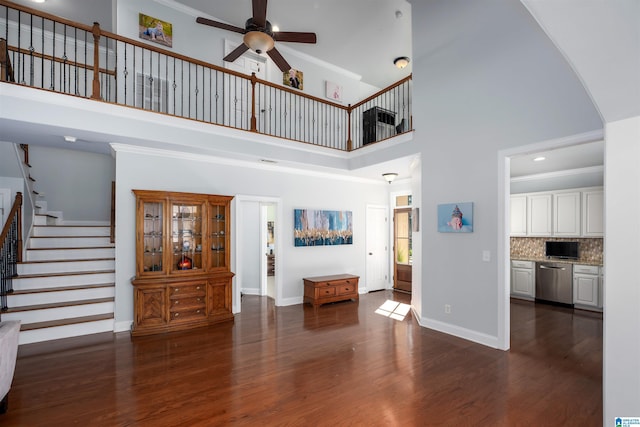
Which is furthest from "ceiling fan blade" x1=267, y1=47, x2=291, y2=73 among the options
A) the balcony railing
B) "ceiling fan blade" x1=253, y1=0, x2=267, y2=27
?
the balcony railing

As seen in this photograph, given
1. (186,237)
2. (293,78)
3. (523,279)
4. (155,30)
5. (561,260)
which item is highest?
(155,30)

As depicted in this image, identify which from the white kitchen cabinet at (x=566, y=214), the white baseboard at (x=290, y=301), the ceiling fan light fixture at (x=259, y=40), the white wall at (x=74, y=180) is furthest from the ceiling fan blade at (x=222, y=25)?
the white kitchen cabinet at (x=566, y=214)

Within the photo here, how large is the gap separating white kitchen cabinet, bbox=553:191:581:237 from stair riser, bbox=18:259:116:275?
8.44 metres

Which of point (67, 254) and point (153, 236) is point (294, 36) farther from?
point (67, 254)

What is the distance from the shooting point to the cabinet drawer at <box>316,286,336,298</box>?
5918 mm

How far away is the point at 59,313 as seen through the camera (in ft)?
14.2

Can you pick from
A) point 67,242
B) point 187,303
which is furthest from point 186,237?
point 67,242

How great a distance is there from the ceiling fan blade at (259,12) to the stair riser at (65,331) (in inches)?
180

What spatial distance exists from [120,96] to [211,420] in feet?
17.1

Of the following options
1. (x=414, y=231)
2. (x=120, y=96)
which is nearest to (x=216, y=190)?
(x=120, y=96)

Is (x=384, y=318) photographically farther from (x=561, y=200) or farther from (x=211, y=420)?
(x=561, y=200)

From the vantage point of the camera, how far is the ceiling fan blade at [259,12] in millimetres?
3350

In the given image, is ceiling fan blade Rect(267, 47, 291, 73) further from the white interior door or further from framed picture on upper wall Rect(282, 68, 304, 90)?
the white interior door

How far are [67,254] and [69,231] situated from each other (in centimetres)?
73
